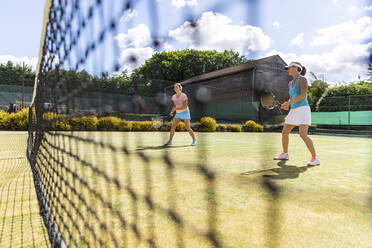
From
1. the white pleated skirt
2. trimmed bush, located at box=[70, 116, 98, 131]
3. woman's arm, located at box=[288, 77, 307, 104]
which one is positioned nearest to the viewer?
trimmed bush, located at box=[70, 116, 98, 131]

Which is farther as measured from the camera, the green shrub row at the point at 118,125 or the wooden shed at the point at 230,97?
the wooden shed at the point at 230,97

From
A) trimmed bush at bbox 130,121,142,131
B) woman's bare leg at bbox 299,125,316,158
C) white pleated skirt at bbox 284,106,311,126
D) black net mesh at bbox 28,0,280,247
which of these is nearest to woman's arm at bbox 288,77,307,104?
white pleated skirt at bbox 284,106,311,126

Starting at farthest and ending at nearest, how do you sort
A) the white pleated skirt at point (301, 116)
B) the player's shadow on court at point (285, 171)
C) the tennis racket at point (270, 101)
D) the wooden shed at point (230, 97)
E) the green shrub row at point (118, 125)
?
the wooden shed at point (230, 97) → the tennis racket at point (270, 101) → the green shrub row at point (118, 125) → the white pleated skirt at point (301, 116) → the player's shadow on court at point (285, 171)

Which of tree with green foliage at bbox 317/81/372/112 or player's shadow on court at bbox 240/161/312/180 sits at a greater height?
tree with green foliage at bbox 317/81/372/112

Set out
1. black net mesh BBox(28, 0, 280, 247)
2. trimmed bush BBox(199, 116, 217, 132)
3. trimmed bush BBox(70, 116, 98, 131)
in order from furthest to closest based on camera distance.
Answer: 1. trimmed bush BBox(199, 116, 217, 132)
2. trimmed bush BBox(70, 116, 98, 131)
3. black net mesh BBox(28, 0, 280, 247)

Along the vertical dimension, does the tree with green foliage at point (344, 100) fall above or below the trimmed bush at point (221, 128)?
above

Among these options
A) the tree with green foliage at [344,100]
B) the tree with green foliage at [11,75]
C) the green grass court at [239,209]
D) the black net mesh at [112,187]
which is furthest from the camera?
the tree with green foliage at [11,75]

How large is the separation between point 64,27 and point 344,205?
2.06m

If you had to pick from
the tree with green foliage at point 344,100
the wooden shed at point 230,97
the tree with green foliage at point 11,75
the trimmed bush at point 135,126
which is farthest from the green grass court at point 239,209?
the tree with green foliage at point 11,75

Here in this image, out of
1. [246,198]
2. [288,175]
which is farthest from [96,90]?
[288,175]

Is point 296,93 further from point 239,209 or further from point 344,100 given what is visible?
point 344,100

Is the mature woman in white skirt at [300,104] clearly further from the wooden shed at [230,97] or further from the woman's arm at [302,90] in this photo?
the wooden shed at [230,97]

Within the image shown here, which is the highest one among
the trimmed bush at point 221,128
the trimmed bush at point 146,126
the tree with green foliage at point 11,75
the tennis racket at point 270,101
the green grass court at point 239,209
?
the tree with green foliage at point 11,75

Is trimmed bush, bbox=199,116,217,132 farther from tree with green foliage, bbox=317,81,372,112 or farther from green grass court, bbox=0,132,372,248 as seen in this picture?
green grass court, bbox=0,132,372,248
